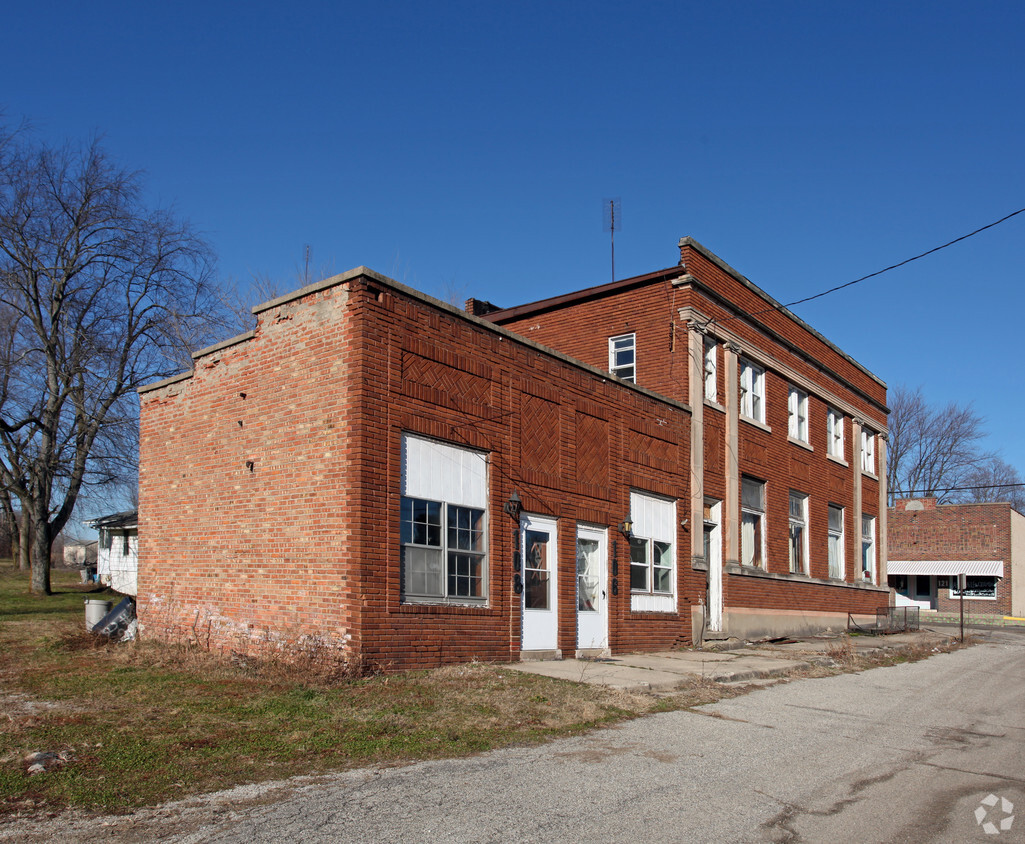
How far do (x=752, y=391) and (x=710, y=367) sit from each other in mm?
2771

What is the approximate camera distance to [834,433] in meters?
29.1

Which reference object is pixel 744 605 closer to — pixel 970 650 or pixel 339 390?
pixel 970 650

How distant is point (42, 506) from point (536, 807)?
27322 millimetres

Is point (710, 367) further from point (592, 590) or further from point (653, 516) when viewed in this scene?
point (592, 590)

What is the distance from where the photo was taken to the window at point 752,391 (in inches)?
902

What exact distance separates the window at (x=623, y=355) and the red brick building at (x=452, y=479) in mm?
48

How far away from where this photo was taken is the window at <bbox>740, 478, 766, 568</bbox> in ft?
73.9

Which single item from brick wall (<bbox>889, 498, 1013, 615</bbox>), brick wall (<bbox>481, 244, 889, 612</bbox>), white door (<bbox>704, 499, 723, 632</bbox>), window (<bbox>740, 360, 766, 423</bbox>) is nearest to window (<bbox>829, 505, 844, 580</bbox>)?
brick wall (<bbox>481, 244, 889, 612</bbox>)

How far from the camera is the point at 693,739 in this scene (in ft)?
29.6

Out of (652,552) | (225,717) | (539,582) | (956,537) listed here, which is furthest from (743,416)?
(956,537)

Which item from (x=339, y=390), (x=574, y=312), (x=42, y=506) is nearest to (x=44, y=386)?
(x=42, y=506)

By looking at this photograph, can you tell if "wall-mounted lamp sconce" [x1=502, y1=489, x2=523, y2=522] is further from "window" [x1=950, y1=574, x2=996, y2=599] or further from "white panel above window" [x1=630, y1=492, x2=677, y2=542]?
"window" [x1=950, y1=574, x2=996, y2=599]

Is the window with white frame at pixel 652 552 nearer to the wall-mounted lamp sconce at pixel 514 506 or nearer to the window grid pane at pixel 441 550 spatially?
the wall-mounted lamp sconce at pixel 514 506

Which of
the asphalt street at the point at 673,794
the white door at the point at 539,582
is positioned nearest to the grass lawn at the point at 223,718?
the asphalt street at the point at 673,794
